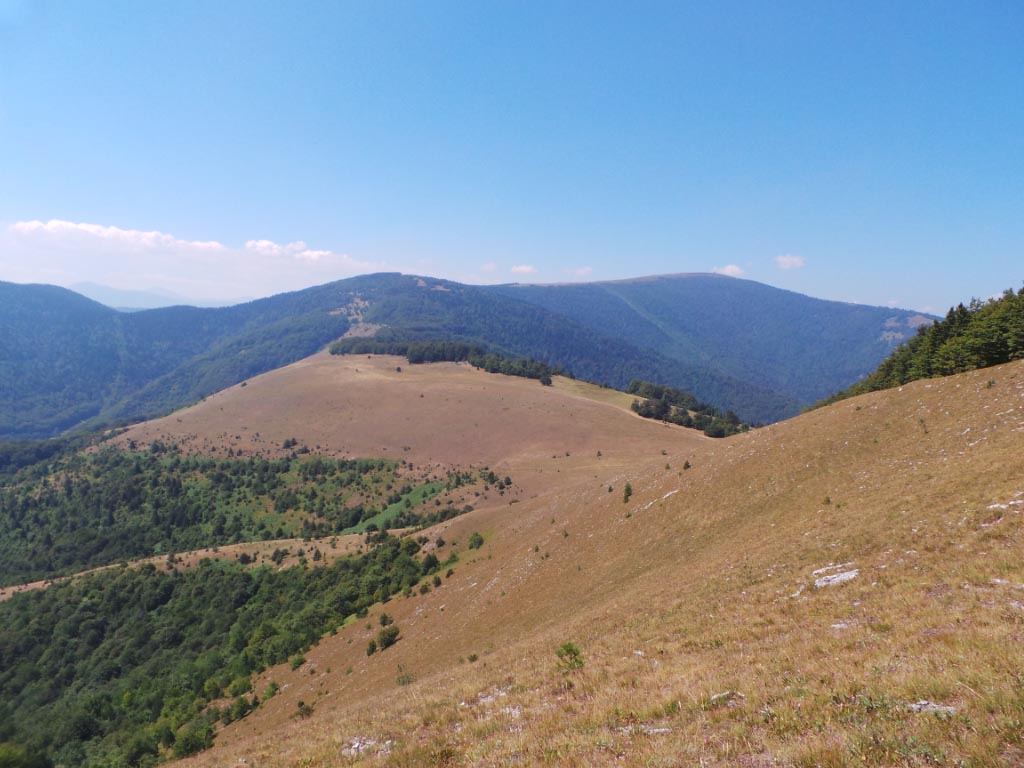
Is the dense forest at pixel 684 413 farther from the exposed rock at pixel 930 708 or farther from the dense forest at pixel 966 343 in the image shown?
the exposed rock at pixel 930 708

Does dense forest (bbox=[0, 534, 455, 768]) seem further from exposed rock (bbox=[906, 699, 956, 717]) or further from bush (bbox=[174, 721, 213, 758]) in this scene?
exposed rock (bbox=[906, 699, 956, 717])

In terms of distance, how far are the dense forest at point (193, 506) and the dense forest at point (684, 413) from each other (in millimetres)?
52524

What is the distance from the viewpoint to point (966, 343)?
35.2 metres

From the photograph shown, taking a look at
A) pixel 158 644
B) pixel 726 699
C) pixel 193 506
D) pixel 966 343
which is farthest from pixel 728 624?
pixel 193 506

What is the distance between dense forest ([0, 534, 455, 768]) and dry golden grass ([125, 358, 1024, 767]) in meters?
4.93

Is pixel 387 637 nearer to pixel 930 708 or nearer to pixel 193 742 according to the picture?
pixel 193 742

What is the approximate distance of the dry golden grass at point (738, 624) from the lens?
22.0 ft

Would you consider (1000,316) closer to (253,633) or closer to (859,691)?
(859,691)

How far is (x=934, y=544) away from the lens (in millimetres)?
13773

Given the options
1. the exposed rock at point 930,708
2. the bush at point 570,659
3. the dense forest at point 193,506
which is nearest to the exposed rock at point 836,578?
the bush at point 570,659

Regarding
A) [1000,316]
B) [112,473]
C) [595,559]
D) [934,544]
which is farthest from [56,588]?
[1000,316]

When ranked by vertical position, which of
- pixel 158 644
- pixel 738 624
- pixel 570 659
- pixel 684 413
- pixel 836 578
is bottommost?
pixel 158 644

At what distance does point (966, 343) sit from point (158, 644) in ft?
302

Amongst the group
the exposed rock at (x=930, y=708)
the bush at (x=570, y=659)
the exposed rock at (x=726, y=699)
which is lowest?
the bush at (x=570, y=659)
